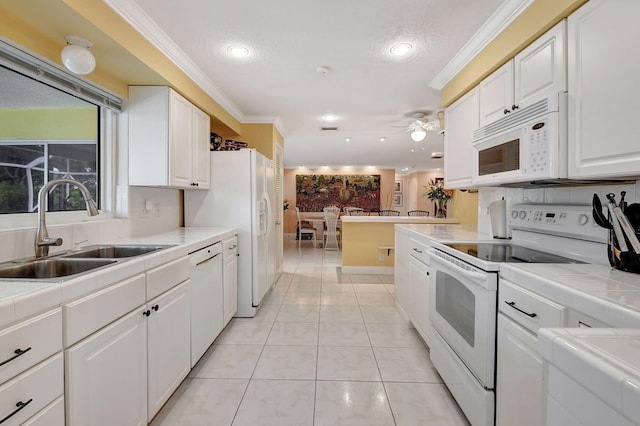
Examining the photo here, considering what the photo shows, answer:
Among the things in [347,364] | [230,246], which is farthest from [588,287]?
[230,246]

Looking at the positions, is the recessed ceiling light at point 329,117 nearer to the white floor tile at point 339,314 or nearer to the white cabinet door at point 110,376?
the white floor tile at point 339,314

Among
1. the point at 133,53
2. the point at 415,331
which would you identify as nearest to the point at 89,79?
the point at 133,53

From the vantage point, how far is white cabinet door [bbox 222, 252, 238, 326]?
2658mm

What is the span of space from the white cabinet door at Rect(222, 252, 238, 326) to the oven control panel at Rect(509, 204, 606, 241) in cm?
234

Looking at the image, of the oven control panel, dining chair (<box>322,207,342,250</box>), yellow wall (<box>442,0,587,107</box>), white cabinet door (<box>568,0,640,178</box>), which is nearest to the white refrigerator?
yellow wall (<box>442,0,587,107</box>)

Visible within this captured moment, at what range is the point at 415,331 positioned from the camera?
273 centimetres

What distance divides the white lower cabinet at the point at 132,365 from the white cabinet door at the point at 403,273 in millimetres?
1928

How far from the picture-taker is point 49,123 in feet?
5.90

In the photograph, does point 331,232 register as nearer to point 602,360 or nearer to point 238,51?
point 238,51

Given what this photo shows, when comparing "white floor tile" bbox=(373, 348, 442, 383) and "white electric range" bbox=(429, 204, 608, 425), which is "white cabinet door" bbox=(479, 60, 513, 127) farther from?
"white floor tile" bbox=(373, 348, 442, 383)

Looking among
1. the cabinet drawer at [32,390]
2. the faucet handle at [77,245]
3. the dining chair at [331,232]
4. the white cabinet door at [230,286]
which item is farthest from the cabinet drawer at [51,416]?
the dining chair at [331,232]

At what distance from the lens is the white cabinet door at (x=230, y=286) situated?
2.66 m

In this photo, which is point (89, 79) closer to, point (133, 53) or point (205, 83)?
point (133, 53)

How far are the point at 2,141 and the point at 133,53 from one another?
850mm
